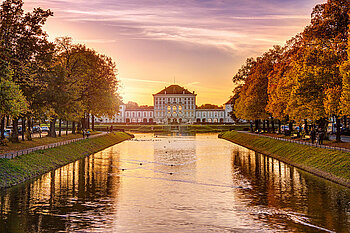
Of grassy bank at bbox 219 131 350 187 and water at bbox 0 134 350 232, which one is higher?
grassy bank at bbox 219 131 350 187

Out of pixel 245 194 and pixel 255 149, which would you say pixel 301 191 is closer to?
pixel 245 194

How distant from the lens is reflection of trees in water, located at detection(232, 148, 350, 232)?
17.0 m

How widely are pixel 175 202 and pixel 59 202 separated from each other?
5765 millimetres

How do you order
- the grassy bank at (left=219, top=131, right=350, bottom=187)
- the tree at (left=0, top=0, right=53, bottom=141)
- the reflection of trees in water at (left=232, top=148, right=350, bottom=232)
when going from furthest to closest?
the tree at (left=0, top=0, right=53, bottom=141) < the grassy bank at (left=219, top=131, right=350, bottom=187) < the reflection of trees in water at (left=232, top=148, right=350, bottom=232)

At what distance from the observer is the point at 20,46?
135 feet

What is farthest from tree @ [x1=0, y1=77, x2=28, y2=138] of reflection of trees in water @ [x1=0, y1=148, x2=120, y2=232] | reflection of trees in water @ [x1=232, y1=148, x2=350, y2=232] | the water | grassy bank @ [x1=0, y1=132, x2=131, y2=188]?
reflection of trees in water @ [x1=232, y1=148, x2=350, y2=232]

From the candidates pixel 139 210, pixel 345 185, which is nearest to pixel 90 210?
pixel 139 210

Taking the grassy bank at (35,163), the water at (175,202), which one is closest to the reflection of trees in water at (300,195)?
the water at (175,202)

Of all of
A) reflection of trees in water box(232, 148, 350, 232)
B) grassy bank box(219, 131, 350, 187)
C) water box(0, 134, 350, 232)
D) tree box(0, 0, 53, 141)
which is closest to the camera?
water box(0, 134, 350, 232)

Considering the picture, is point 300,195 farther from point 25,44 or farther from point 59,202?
point 25,44

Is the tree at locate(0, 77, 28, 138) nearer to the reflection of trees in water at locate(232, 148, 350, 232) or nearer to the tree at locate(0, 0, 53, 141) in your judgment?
the tree at locate(0, 0, 53, 141)

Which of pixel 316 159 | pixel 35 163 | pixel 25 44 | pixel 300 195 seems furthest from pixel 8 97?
pixel 316 159

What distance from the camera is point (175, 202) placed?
20312 mm

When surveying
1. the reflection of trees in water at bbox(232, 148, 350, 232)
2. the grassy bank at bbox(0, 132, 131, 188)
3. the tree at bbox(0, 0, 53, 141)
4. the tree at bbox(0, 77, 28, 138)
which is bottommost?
the reflection of trees in water at bbox(232, 148, 350, 232)
